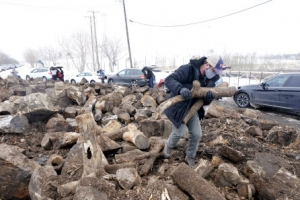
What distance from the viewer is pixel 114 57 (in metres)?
37.1

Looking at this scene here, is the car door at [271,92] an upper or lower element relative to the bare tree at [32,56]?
lower

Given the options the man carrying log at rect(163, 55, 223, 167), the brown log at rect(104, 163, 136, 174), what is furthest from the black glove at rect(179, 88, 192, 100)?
the brown log at rect(104, 163, 136, 174)

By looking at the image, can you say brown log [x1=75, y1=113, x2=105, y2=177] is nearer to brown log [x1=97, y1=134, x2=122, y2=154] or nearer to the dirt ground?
brown log [x1=97, y1=134, x2=122, y2=154]

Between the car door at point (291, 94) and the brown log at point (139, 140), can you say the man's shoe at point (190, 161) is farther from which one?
the car door at point (291, 94)

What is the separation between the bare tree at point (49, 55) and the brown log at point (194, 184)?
173ft

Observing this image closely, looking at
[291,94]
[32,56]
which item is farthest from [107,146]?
[32,56]

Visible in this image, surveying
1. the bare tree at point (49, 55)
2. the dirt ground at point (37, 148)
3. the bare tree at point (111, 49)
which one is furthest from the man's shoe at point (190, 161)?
the bare tree at point (49, 55)

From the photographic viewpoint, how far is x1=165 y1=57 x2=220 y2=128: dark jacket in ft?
8.40

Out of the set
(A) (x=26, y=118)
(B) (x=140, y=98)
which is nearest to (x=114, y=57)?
(B) (x=140, y=98)

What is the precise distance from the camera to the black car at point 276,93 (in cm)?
693

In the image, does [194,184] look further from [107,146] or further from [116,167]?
[107,146]

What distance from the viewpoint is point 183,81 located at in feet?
8.65

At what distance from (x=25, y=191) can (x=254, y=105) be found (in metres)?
8.24

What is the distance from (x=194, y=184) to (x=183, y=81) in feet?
4.05
